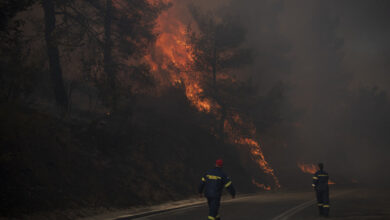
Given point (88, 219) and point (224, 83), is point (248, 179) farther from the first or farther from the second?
point (88, 219)

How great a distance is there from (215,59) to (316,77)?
41.1 meters

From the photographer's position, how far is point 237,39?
3044 centimetres

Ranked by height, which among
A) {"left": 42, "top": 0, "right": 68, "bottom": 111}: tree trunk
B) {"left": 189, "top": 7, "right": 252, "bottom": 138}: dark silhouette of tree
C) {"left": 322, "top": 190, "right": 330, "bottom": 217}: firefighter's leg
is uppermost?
{"left": 189, "top": 7, "right": 252, "bottom": 138}: dark silhouette of tree

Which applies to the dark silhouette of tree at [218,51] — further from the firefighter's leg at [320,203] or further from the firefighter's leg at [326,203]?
the firefighter's leg at [326,203]

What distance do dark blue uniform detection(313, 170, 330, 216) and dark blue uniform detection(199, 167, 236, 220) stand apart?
5.14m

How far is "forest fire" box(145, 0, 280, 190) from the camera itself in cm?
2927

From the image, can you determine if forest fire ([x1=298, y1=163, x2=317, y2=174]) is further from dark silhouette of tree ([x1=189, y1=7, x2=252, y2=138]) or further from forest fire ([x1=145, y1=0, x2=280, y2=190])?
dark silhouette of tree ([x1=189, y1=7, x2=252, y2=138])

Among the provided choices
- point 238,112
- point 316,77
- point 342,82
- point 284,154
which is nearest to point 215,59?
point 238,112

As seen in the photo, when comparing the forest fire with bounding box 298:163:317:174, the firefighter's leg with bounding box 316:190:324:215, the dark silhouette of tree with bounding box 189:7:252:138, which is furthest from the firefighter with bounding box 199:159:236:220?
the forest fire with bounding box 298:163:317:174

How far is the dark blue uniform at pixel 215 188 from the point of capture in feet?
26.9

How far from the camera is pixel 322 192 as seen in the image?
40.7ft

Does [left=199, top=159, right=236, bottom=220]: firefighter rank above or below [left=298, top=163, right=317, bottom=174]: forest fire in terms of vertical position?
above

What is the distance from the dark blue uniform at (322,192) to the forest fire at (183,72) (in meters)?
16.0

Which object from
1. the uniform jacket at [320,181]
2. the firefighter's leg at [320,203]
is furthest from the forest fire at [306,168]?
the firefighter's leg at [320,203]
